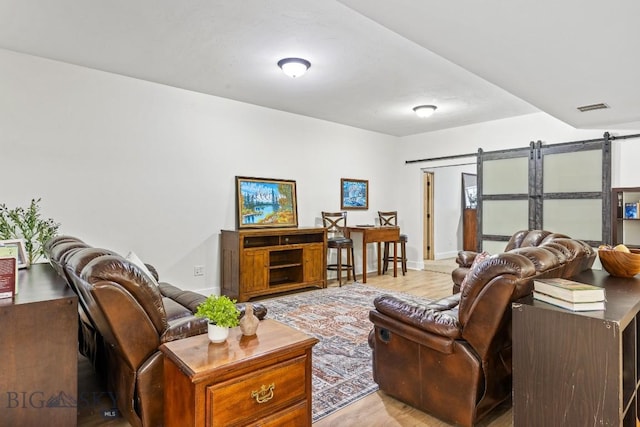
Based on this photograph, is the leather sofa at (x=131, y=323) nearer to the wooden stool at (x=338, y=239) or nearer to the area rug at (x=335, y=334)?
the area rug at (x=335, y=334)

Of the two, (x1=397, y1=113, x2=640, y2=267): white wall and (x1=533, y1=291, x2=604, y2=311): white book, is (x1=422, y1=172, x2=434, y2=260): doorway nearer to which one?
(x1=397, y1=113, x2=640, y2=267): white wall

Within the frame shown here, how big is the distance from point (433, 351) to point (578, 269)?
3.65 ft

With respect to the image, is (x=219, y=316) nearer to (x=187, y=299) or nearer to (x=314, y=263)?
(x=187, y=299)

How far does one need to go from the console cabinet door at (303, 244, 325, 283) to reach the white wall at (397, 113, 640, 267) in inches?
98.0

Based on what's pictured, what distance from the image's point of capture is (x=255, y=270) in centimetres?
452

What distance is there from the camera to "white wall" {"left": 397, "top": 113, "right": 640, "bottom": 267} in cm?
460

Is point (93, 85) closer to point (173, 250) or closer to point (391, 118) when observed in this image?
point (173, 250)

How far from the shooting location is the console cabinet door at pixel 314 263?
5062 mm

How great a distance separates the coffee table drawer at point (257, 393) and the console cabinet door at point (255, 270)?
297 cm

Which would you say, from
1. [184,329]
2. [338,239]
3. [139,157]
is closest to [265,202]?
[338,239]

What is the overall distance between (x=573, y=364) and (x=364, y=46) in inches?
109

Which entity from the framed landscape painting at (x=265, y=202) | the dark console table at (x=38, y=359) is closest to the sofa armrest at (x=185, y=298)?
the dark console table at (x=38, y=359)

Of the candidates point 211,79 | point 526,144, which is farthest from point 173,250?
point 526,144

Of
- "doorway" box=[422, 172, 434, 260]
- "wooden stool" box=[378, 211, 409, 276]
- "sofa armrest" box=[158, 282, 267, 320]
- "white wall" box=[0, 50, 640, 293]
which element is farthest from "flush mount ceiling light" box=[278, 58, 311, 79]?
"doorway" box=[422, 172, 434, 260]
